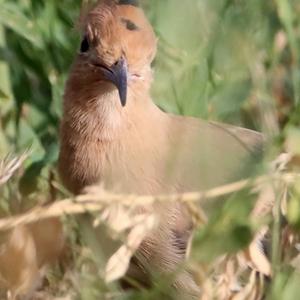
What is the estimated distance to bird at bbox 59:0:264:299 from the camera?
148 inches

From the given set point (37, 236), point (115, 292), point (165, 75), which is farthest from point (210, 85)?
point (115, 292)

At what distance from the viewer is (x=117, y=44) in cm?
385

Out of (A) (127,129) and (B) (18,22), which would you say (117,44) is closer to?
(A) (127,129)

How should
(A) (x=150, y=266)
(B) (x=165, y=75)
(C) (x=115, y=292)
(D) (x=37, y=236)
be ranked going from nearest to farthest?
1. (C) (x=115, y=292)
2. (D) (x=37, y=236)
3. (A) (x=150, y=266)
4. (B) (x=165, y=75)

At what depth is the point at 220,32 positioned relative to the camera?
148 inches

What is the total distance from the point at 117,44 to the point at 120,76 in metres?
0.14

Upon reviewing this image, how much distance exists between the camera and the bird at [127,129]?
376 centimetres

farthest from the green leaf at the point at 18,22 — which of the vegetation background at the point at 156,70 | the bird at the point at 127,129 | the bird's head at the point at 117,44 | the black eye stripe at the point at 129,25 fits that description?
the black eye stripe at the point at 129,25

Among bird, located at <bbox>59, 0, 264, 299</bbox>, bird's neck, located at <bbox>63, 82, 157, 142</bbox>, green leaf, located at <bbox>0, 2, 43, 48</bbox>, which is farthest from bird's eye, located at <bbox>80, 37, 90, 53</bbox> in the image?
green leaf, located at <bbox>0, 2, 43, 48</bbox>

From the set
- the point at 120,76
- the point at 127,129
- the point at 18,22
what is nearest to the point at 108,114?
the point at 127,129

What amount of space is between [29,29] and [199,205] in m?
1.62

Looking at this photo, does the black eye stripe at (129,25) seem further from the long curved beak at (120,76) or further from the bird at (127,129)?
the long curved beak at (120,76)

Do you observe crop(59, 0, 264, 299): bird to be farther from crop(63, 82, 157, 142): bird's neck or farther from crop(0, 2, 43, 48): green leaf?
crop(0, 2, 43, 48): green leaf

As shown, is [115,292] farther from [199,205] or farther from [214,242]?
[214,242]
